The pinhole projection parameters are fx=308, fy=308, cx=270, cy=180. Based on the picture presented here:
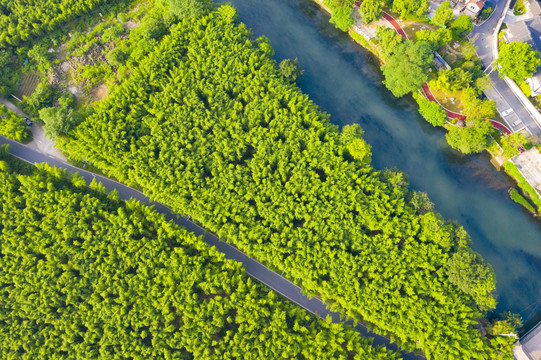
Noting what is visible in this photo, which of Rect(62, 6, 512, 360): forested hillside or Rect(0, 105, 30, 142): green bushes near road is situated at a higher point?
Rect(62, 6, 512, 360): forested hillside

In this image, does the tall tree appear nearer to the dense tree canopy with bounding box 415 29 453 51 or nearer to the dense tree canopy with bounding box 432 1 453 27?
the dense tree canopy with bounding box 415 29 453 51

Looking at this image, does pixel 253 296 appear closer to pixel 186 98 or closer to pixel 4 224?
pixel 186 98

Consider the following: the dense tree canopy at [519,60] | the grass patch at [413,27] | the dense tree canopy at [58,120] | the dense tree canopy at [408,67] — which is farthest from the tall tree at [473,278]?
the dense tree canopy at [58,120]

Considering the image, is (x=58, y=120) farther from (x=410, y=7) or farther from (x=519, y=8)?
(x=519, y=8)

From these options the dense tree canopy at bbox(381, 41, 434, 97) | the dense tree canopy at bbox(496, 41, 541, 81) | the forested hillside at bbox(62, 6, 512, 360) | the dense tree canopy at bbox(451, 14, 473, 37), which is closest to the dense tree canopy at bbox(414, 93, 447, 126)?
the dense tree canopy at bbox(381, 41, 434, 97)

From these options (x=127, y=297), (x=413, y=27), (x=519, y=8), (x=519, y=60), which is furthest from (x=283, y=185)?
(x=519, y=8)

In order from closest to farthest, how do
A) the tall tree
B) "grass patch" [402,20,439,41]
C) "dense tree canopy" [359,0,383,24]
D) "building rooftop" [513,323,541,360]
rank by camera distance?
1. the tall tree
2. "building rooftop" [513,323,541,360]
3. "dense tree canopy" [359,0,383,24]
4. "grass patch" [402,20,439,41]

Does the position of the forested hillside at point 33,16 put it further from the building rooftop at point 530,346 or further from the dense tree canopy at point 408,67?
the building rooftop at point 530,346
